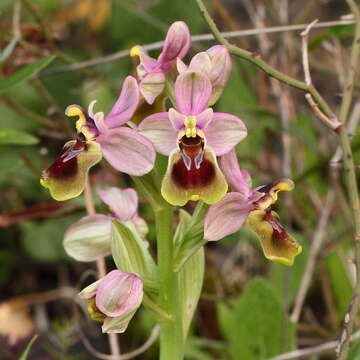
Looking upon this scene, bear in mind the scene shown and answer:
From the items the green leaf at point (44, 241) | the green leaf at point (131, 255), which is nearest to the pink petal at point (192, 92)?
the green leaf at point (131, 255)

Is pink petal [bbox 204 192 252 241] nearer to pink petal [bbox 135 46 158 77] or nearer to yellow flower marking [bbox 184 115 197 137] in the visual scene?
yellow flower marking [bbox 184 115 197 137]

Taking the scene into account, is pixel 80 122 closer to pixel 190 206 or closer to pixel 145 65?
pixel 145 65

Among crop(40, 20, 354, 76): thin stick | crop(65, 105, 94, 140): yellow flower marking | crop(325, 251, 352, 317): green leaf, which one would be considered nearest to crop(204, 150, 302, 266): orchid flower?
crop(65, 105, 94, 140): yellow flower marking

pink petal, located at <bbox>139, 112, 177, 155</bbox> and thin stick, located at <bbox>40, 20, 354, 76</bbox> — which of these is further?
thin stick, located at <bbox>40, 20, 354, 76</bbox>

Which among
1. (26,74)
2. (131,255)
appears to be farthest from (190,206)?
(131,255)

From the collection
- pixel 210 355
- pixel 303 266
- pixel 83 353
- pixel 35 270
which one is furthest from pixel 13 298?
pixel 303 266

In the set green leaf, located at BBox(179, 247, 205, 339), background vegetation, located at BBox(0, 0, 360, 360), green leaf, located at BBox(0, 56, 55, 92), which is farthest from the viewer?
background vegetation, located at BBox(0, 0, 360, 360)

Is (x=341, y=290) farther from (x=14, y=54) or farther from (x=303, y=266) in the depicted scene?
(x=14, y=54)
